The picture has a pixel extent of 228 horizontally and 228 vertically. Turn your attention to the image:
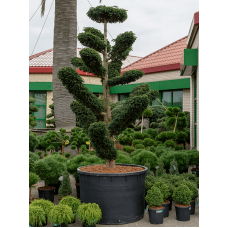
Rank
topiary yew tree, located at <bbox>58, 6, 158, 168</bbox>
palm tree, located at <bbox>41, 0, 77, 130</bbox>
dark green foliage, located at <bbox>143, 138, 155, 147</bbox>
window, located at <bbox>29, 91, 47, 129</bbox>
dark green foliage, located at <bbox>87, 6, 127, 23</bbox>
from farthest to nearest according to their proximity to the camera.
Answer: window, located at <bbox>29, 91, 47, 129</bbox> < palm tree, located at <bbox>41, 0, 77, 130</bbox> < dark green foliage, located at <bbox>143, 138, 155, 147</bbox> < dark green foliage, located at <bbox>87, 6, 127, 23</bbox> < topiary yew tree, located at <bbox>58, 6, 158, 168</bbox>

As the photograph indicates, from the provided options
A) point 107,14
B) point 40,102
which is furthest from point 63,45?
point 40,102

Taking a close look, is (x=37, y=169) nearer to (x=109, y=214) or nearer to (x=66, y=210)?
(x=66, y=210)

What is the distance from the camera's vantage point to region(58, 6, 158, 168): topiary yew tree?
388 centimetres

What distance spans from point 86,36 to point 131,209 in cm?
281

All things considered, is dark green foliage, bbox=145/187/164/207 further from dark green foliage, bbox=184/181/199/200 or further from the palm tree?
the palm tree

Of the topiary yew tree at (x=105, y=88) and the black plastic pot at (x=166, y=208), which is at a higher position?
the topiary yew tree at (x=105, y=88)

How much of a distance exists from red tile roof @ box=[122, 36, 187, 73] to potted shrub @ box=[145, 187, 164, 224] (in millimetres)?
9750

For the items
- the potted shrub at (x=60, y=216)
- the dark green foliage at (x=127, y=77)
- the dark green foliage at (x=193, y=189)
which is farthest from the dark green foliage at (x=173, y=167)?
the potted shrub at (x=60, y=216)

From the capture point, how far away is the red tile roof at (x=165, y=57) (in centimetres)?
1310

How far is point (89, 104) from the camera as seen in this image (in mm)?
4168

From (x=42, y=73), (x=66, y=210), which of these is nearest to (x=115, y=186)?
(x=66, y=210)

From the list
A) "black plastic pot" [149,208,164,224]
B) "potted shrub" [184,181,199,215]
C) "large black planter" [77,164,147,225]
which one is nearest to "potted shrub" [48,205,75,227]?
"large black planter" [77,164,147,225]

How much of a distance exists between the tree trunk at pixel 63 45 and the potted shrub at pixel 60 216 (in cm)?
510

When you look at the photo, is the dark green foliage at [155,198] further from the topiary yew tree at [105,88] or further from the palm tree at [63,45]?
the palm tree at [63,45]
